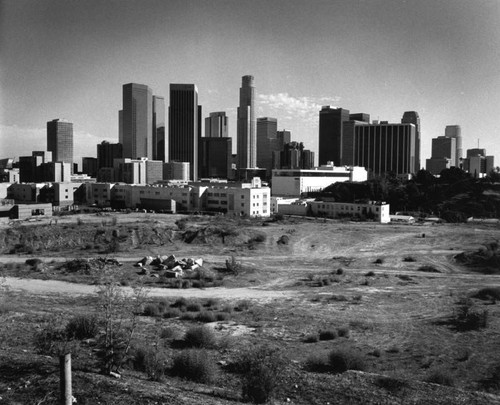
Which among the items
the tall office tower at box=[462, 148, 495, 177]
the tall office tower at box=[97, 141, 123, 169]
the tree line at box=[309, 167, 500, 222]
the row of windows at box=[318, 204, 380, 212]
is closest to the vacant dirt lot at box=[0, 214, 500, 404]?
the row of windows at box=[318, 204, 380, 212]

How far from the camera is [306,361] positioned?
12.3 m

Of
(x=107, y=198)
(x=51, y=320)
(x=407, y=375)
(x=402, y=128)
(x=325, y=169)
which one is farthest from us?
(x=402, y=128)

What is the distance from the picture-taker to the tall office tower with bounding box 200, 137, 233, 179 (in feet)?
619

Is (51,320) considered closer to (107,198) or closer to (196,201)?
(196,201)

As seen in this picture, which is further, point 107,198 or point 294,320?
point 107,198

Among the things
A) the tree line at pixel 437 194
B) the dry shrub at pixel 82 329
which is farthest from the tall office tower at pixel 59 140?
the dry shrub at pixel 82 329

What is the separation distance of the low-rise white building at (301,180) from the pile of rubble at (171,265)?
64198mm

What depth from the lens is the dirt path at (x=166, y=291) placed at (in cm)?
2120

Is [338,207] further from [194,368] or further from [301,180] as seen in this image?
[194,368]

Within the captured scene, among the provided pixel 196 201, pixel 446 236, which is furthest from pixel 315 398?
pixel 196 201

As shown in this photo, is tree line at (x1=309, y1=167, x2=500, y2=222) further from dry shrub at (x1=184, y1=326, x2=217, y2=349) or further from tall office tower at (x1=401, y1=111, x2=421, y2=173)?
tall office tower at (x1=401, y1=111, x2=421, y2=173)

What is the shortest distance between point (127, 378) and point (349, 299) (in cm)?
1296

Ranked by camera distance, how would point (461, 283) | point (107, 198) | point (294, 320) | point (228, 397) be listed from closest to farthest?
point (228, 397)
point (294, 320)
point (461, 283)
point (107, 198)

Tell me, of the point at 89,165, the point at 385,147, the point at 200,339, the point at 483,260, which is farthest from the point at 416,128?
the point at 200,339
